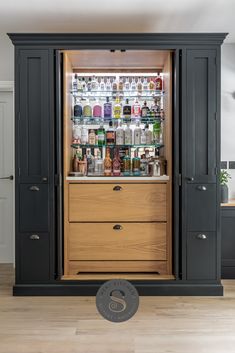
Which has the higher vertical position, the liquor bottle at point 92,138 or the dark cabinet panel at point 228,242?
the liquor bottle at point 92,138

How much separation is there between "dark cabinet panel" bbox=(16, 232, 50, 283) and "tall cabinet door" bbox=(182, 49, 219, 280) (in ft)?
4.17

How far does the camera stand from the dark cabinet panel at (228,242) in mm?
4035

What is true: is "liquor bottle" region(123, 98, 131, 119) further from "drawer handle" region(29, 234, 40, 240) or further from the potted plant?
"drawer handle" region(29, 234, 40, 240)

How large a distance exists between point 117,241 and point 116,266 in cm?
24

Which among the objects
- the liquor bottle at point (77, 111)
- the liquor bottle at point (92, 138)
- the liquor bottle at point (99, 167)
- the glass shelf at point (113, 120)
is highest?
the liquor bottle at point (77, 111)

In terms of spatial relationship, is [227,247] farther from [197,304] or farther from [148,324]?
[148,324]

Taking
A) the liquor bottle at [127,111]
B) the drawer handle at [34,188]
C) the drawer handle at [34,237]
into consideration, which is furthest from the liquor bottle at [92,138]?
the drawer handle at [34,237]

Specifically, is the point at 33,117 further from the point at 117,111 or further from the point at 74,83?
the point at 117,111

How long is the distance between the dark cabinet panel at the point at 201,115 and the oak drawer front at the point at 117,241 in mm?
652

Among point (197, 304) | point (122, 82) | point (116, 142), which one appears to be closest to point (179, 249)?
point (197, 304)

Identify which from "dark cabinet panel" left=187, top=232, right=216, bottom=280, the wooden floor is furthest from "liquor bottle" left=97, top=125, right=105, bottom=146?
the wooden floor

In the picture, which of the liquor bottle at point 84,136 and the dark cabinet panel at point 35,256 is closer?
the dark cabinet panel at point 35,256

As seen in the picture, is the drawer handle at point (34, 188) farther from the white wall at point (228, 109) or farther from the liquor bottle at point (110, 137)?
the white wall at point (228, 109)

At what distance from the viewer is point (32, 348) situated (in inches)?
100
